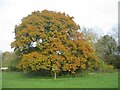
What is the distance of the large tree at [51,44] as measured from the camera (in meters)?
21.1

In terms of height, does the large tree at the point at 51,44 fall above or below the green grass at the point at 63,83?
above

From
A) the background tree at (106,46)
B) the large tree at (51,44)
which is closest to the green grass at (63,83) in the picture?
the large tree at (51,44)

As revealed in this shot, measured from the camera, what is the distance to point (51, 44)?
21.4 m

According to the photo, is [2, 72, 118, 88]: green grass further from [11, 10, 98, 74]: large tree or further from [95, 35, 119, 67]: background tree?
[95, 35, 119, 67]: background tree

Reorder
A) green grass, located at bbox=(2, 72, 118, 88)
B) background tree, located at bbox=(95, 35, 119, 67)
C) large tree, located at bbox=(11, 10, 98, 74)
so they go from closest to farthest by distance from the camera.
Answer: green grass, located at bbox=(2, 72, 118, 88) → large tree, located at bbox=(11, 10, 98, 74) → background tree, located at bbox=(95, 35, 119, 67)

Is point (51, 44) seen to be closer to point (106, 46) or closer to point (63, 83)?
point (63, 83)

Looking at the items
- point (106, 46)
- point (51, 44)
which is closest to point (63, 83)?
point (51, 44)

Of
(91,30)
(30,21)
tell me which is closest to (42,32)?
(30,21)

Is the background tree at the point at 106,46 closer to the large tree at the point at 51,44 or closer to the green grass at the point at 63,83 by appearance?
the large tree at the point at 51,44

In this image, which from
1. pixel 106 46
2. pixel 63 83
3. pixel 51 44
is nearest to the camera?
pixel 63 83

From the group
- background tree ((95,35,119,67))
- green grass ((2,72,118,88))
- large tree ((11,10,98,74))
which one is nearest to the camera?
green grass ((2,72,118,88))

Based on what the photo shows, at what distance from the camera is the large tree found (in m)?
21.1

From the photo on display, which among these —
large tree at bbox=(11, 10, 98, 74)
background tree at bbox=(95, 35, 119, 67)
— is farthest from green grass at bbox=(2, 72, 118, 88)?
background tree at bbox=(95, 35, 119, 67)

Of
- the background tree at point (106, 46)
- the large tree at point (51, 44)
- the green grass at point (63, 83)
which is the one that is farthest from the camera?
the background tree at point (106, 46)
